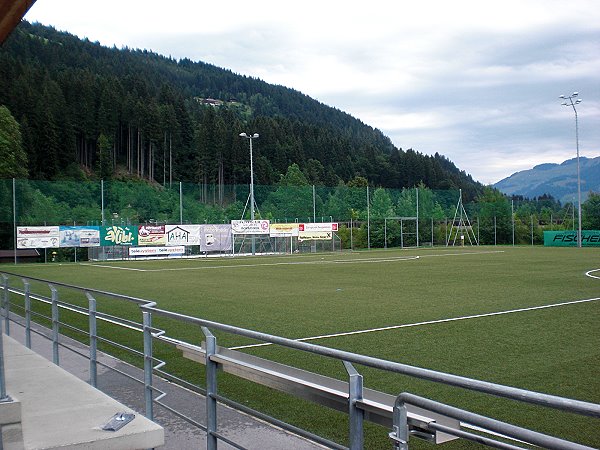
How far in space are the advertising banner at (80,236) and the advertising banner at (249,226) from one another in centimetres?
899

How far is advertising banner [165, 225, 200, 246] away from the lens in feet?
141

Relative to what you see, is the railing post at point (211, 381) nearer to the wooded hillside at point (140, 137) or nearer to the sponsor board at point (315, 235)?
the sponsor board at point (315, 235)

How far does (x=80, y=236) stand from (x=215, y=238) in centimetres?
860

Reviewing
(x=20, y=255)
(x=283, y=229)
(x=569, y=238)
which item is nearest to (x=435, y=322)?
(x=20, y=255)

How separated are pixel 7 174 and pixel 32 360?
64350 mm

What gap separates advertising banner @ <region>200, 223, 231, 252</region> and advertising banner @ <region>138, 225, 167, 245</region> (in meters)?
2.68

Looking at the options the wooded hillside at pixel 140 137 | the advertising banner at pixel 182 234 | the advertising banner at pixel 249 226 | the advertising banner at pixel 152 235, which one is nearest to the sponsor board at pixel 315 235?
the advertising banner at pixel 249 226

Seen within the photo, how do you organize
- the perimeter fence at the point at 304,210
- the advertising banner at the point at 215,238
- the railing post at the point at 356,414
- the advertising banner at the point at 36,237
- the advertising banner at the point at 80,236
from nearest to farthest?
the railing post at the point at 356,414 → the advertising banner at the point at 36,237 → the advertising banner at the point at 80,236 → the perimeter fence at the point at 304,210 → the advertising banner at the point at 215,238

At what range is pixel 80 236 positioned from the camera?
40.2 m

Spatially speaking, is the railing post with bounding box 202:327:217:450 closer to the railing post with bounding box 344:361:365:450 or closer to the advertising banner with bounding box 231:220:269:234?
the railing post with bounding box 344:361:365:450

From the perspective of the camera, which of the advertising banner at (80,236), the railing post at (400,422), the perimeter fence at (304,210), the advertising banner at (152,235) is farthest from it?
the perimeter fence at (304,210)

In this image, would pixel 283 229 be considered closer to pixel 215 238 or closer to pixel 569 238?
pixel 215 238

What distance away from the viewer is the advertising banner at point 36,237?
38.8m

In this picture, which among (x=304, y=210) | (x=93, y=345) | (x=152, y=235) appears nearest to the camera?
(x=93, y=345)
